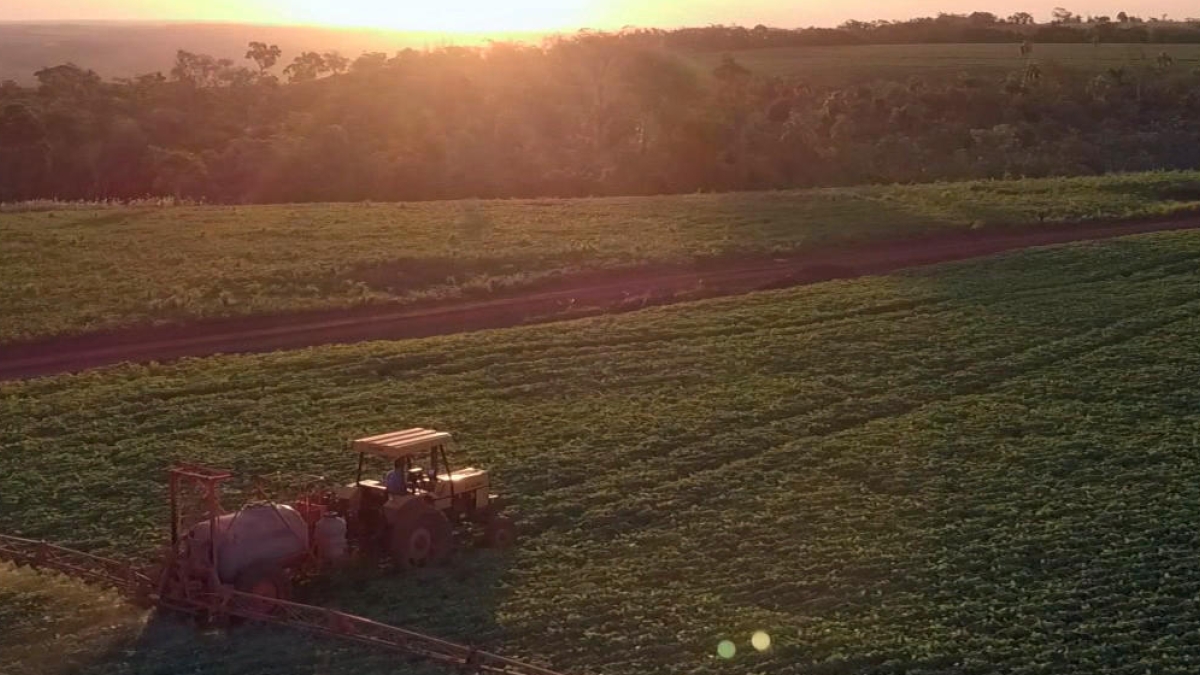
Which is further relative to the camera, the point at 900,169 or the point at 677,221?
the point at 900,169

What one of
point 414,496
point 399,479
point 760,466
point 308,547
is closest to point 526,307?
point 760,466

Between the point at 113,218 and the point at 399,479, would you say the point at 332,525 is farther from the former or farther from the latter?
the point at 113,218

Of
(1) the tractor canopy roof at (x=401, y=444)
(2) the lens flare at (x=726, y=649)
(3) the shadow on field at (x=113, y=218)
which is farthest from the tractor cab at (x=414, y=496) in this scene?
(3) the shadow on field at (x=113, y=218)

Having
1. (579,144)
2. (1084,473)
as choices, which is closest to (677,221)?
(1084,473)

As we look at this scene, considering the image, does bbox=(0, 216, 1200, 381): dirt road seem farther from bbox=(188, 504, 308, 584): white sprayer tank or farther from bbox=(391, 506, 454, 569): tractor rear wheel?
bbox=(188, 504, 308, 584): white sprayer tank

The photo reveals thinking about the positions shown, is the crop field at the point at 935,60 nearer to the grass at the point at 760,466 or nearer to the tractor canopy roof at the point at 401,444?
the grass at the point at 760,466

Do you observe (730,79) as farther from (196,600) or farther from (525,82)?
(196,600)
